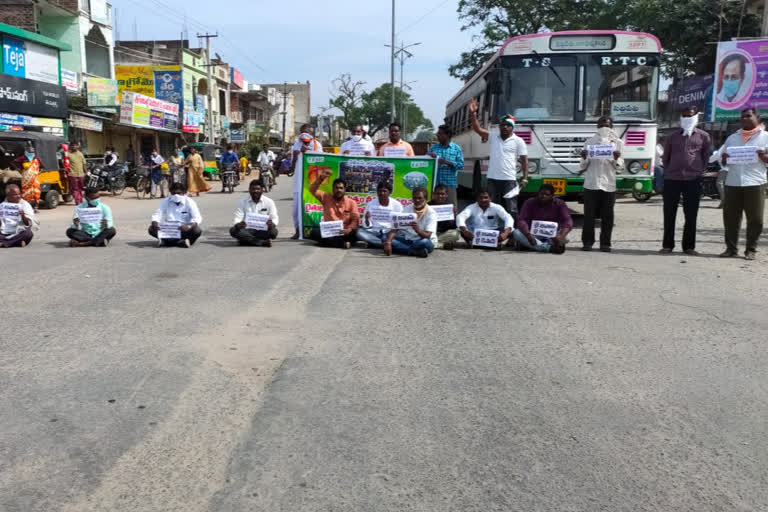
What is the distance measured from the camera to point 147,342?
518 cm

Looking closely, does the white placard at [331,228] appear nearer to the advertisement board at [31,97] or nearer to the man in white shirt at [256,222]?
the man in white shirt at [256,222]

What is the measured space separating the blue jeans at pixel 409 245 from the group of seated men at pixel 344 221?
5cm

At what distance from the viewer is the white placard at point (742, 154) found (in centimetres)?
930

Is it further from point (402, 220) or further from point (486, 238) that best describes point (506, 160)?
point (402, 220)

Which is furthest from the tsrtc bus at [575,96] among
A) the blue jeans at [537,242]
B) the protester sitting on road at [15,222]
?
the protester sitting on road at [15,222]

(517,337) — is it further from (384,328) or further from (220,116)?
(220,116)

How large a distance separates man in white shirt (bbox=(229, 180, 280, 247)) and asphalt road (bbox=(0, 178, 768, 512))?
2.64m

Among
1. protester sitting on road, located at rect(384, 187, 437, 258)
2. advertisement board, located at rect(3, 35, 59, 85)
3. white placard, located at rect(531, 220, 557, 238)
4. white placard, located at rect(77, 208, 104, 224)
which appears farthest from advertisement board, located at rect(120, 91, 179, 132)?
white placard, located at rect(531, 220, 557, 238)

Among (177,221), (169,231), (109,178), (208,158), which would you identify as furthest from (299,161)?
(208,158)

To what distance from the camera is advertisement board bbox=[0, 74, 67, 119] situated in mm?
20766

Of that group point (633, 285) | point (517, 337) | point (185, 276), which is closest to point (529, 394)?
point (517, 337)

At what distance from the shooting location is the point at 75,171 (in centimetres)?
1928

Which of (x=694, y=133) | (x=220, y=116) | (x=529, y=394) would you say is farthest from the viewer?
(x=220, y=116)

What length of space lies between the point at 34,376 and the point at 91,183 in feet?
62.2
